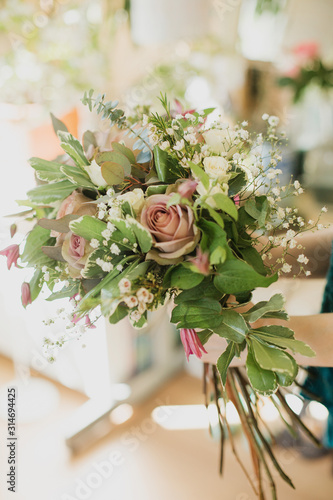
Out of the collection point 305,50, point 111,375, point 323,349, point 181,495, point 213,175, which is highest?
point 305,50

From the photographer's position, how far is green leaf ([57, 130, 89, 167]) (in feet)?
2.01

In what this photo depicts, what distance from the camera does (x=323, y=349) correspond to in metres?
0.73

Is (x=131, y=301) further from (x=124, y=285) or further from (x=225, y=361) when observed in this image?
(x=225, y=361)

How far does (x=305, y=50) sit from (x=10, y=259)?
2.57 metres

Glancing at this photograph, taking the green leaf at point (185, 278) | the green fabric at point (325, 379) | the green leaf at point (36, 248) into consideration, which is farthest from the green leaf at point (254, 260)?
the green fabric at point (325, 379)

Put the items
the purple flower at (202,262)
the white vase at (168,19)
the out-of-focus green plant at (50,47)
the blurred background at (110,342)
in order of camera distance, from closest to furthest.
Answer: the purple flower at (202,262) < the blurred background at (110,342) < the white vase at (168,19) < the out-of-focus green plant at (50,47)

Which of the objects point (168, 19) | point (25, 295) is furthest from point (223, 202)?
point (168, 19)

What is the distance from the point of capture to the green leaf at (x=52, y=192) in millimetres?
658

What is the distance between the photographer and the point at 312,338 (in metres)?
0.74

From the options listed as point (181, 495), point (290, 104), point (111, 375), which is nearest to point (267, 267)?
point (181, 495)

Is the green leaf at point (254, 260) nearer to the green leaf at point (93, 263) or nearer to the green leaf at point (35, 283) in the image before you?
the green leaf at point (93, 263)

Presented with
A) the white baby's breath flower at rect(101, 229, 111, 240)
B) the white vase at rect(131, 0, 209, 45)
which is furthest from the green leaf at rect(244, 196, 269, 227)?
the white vase at rect(131, 0, 209, 45)

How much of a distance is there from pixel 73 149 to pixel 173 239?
234mm

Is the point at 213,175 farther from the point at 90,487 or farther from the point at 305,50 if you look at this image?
the point at 305,50
